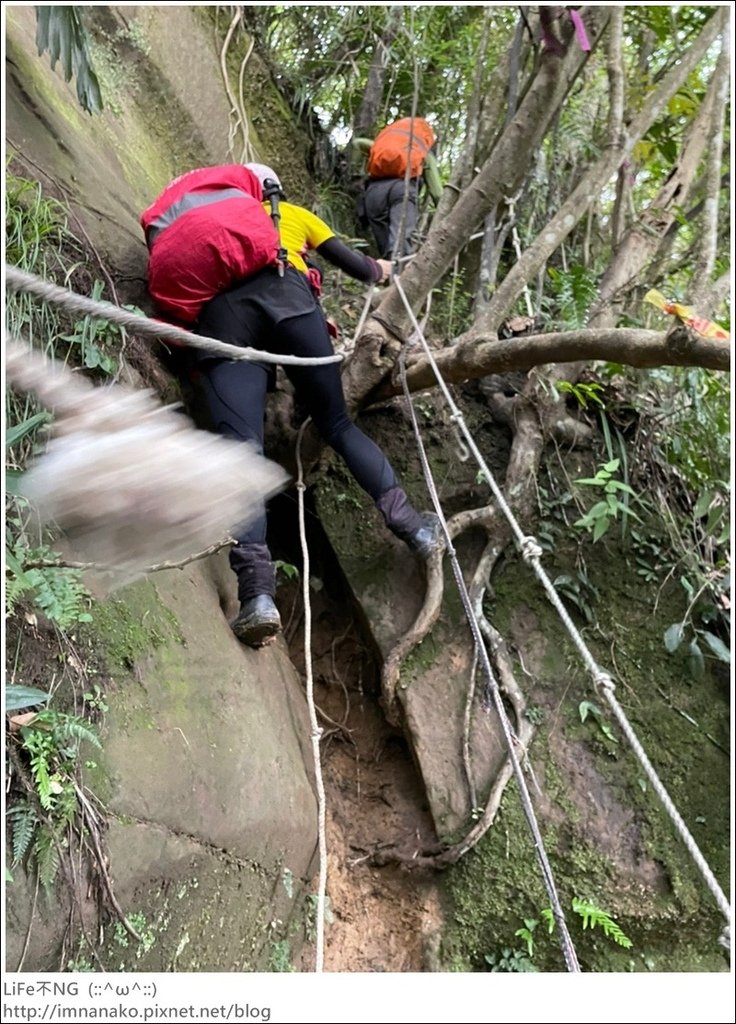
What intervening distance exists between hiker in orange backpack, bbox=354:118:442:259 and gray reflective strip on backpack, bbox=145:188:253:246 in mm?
1757

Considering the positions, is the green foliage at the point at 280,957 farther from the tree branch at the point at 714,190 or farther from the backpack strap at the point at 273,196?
the tree branch at the point at 714,190

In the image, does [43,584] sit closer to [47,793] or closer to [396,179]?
[47,793]

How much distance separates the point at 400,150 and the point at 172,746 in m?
3.29

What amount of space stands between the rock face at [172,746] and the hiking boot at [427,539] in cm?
59

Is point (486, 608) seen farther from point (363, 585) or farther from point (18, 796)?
point (18, 796)

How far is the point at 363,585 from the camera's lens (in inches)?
104

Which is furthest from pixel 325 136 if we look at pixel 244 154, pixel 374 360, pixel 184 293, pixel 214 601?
pixel 214 601

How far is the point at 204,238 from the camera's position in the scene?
204 centimetres

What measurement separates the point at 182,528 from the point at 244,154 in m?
3.45

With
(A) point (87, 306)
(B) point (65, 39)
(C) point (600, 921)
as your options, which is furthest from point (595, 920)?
(B) point (65, 39)

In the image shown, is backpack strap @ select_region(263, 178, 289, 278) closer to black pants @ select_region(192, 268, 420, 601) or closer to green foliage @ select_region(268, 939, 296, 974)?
black pants @ select_region(192, 268, 420, 601)

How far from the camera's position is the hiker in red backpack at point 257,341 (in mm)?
2031

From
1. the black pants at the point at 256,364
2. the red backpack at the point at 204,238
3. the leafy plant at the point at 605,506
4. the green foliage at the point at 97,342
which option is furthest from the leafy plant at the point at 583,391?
the green foliage at the point at 97,342

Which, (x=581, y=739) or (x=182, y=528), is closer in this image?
(x=182, y=528)
